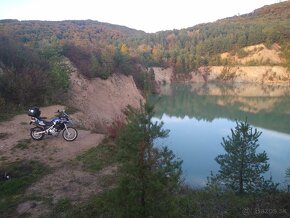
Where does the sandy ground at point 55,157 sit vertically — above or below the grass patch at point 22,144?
below

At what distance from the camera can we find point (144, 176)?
638 centimetres

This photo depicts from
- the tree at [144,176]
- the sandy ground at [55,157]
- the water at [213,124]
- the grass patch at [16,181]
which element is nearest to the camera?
the tree at [144,176]

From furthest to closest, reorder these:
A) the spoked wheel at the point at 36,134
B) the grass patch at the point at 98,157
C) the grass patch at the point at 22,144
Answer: the spoked wheel at the point at 36,134 < the grass patch at the point at 22,144 < the grass patch at the point at 98,157

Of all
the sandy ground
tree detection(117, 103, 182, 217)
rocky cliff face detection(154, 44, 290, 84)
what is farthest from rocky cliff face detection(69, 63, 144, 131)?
rocky cliff face detection(154, 44, 290, 84)

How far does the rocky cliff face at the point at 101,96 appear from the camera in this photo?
93.8 ft

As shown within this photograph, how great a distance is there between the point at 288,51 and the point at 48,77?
8055 centimetres

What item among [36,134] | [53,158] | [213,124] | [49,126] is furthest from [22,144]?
[213,124]

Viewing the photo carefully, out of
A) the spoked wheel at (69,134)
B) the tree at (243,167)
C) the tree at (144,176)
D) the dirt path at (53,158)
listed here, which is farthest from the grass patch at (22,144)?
the tree at (144,176)

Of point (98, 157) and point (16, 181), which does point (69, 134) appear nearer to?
point (98, 157)

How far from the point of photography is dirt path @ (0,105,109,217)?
9.91m

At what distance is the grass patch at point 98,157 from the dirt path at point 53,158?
1.08ft

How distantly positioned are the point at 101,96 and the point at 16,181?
23.1 meters

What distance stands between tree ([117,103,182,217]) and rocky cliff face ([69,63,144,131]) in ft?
61.9

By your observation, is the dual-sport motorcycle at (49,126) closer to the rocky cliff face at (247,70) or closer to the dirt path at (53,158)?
the dirt path at (53,158)
